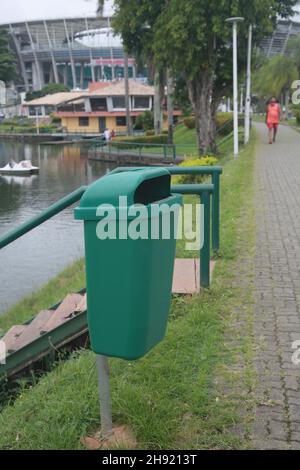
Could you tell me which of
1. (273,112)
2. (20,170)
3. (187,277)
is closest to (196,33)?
(273,112)

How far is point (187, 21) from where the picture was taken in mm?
18672

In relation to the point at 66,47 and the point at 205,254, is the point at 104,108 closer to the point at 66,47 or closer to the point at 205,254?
the point at 66,47

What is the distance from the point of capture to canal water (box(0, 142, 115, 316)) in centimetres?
1018

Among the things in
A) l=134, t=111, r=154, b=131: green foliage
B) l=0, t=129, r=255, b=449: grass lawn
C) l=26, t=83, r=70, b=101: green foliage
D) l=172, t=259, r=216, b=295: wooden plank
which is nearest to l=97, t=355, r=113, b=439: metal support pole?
l=0, t=129, r=255, b=449: grass lawn

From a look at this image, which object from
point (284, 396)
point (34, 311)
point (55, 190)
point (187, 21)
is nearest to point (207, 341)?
point (284, 396)

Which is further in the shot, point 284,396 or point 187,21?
point 187,21

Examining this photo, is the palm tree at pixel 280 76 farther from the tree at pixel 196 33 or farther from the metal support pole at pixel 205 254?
the metal support pole at pixel 205 254

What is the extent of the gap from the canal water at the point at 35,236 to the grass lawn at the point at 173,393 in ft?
14.3

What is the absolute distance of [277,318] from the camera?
4141 mm

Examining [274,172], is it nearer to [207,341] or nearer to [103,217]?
[207,341]

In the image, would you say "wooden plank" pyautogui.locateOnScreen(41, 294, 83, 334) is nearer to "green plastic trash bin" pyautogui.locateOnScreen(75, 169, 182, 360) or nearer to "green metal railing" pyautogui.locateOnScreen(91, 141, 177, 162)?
"green plastic trash bin" pyautogui.locateOnScreen(75, 169, 182, 360)

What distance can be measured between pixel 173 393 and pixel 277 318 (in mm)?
1443

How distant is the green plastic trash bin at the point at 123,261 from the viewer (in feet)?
7.49
